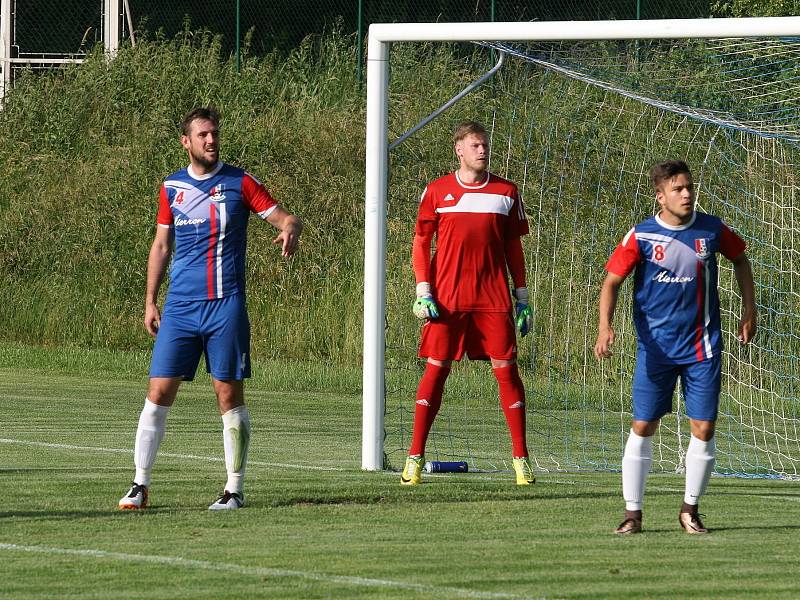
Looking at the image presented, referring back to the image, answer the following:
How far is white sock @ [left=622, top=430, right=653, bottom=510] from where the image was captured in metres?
7.94

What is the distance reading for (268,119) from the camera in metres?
26.7

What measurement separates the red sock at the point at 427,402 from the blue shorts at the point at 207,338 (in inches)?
68.0

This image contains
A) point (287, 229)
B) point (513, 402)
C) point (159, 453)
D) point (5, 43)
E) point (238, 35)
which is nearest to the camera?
point (287, 229)

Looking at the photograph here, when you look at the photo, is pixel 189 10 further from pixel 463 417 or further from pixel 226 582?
pixel 226 582

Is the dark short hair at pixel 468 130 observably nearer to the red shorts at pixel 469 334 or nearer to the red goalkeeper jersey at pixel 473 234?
the red goalkeeper jersey at pixel 473 234

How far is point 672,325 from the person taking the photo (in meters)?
7.95

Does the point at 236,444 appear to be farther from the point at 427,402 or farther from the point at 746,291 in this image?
the point at 746,291

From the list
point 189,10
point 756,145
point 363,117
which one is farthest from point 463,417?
point 189,10

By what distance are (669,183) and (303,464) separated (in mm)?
4228

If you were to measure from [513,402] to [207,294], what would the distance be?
232 centimetres

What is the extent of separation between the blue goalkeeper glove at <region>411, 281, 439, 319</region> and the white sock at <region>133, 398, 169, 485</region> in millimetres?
1851

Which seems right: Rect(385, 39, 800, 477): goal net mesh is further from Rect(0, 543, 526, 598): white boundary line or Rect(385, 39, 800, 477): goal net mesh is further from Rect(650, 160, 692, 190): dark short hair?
Rect(0, 543, 526, 598): white boundary line

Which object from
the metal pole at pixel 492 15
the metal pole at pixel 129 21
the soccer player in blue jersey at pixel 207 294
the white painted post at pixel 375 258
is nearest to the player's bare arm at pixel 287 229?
the soccer player in blue jersey at pixel 207 294

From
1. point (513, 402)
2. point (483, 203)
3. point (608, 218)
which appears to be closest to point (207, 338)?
point (483, 203)
